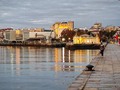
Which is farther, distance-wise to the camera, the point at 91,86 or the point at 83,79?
the point at 83,79

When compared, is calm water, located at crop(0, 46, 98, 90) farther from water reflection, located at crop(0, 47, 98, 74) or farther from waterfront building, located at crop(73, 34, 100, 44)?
waterfront building, located at crop(73, 34, 100, 44)

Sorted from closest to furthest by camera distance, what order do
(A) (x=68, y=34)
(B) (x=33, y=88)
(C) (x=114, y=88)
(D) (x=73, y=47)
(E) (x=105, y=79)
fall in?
(C) (x=114, y=88)
(E) (x=105, y=79)
(B) (x=33, y=88)
(D) (x=73, y=47)
(A) (x=68, y=34)

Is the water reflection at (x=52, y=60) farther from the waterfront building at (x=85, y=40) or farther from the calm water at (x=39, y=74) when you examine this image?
the waterfront building at (x=85, y=40)

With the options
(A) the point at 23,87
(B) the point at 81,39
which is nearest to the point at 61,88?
(A) the point at 23,87

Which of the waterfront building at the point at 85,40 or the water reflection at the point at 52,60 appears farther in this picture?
the waterfront building at the point at 85,40

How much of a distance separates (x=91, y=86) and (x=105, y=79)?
271 cm

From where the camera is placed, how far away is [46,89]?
20.0 metres

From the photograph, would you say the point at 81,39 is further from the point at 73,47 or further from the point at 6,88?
the point at 6,88

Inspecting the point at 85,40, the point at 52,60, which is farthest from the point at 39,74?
the point at 85,40

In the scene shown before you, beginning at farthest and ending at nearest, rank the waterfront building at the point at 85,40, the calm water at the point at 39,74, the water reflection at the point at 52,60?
the waterfront building at the point at 85,40 → the water reflection at the point at 52,60 → the calm water at the point at 39,74

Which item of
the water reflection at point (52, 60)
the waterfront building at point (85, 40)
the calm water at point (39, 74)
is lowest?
the water reflection at point (52, 60)

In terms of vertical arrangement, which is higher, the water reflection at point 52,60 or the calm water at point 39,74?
the calm water at point 39,74

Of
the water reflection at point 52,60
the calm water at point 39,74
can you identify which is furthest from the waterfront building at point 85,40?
the calm water at point 39,74

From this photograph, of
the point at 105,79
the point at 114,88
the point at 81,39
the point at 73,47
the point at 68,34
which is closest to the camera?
the point at 114,88
